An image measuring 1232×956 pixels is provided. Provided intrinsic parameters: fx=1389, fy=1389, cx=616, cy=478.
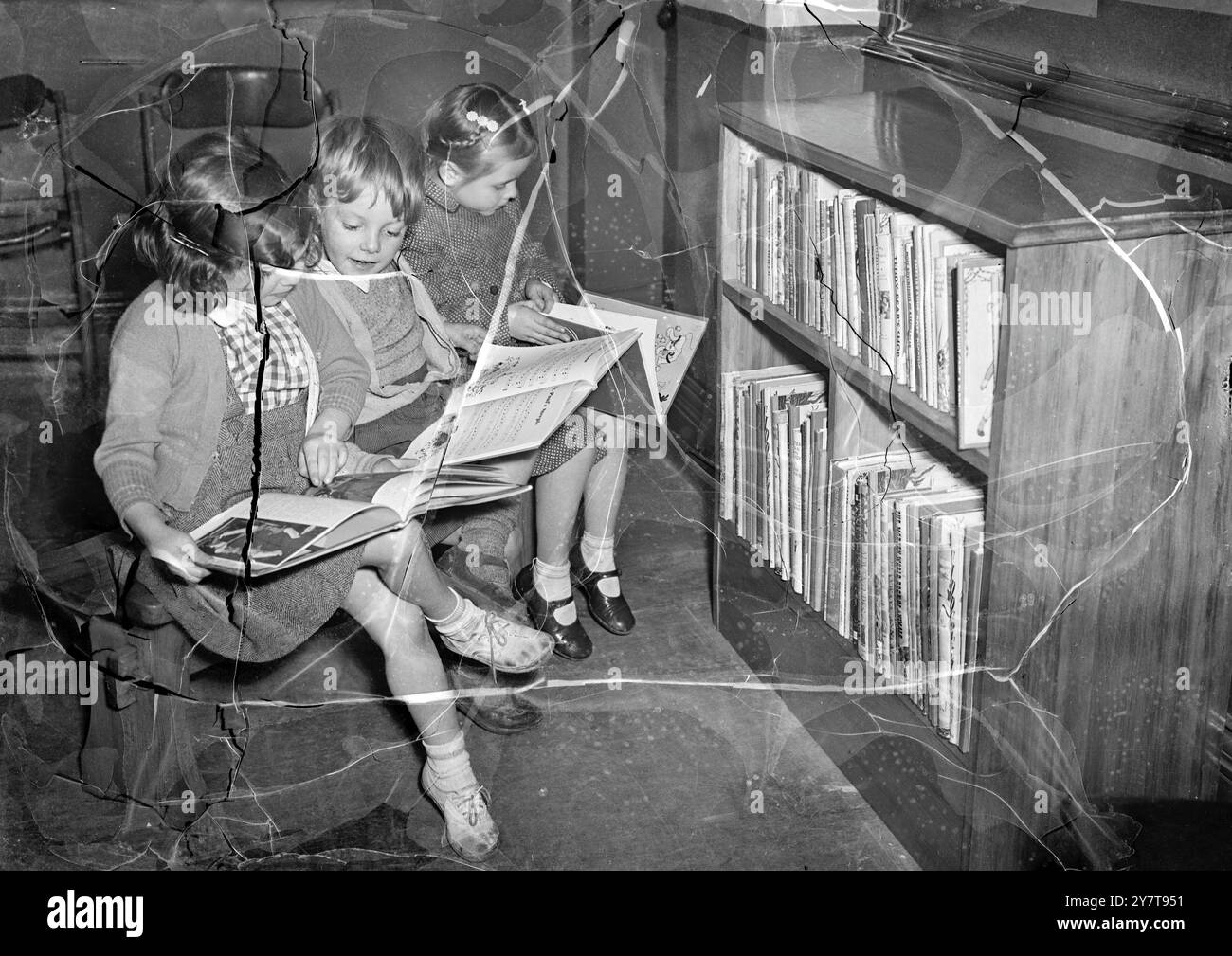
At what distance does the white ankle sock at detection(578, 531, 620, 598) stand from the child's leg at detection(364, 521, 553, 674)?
0.12 meters

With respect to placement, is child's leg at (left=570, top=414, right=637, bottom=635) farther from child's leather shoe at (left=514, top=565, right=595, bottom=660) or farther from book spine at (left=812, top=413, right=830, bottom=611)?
book spine at (left=812, top=413, right=830, bottom=611)

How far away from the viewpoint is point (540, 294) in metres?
1.55

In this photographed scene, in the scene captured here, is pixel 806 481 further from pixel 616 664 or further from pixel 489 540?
pixel 489 540

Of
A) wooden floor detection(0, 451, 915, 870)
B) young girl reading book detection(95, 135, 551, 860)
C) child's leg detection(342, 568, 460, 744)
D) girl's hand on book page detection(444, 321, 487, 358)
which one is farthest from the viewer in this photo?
wooden floor detection(0, 451, 915, 870)

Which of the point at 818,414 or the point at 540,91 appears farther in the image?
the point at 818,414

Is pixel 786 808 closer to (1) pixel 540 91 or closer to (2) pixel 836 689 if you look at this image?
(2) pixel 836 689

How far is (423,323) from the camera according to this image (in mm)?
1505

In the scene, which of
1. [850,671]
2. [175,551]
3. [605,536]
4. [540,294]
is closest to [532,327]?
[540,294]

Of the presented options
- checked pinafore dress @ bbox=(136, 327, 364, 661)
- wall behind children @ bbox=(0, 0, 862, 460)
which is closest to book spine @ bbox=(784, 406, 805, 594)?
wall behind children @ bbox=(0, 0, 862, 460)

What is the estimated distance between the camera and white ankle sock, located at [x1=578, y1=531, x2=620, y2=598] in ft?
5.90
